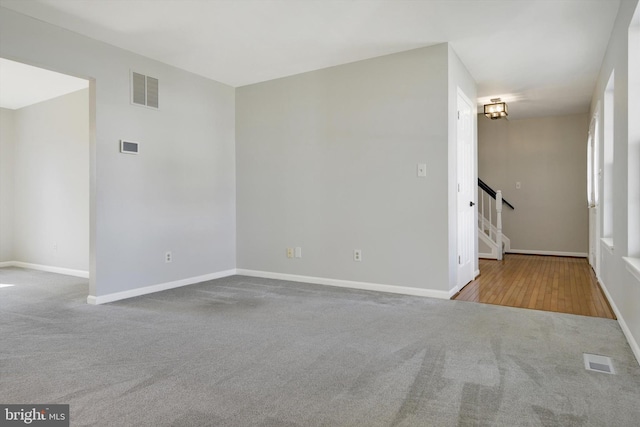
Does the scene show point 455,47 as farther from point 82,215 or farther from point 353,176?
point 82,215

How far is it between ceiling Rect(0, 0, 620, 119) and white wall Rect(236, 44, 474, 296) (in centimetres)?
29

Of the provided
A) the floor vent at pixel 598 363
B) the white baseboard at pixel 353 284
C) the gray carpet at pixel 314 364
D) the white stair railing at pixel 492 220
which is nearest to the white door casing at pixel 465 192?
the white baseboard at pixel 353 284

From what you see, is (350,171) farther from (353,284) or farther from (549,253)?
(549,253)

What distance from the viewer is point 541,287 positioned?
4.23 meters

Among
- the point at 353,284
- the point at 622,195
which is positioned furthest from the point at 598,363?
the point at 353,284

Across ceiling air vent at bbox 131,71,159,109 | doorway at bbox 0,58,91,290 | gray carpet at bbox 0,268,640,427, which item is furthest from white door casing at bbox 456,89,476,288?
doorway at bbox 0,58,91,290

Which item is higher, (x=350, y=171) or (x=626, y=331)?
(x=350, y=171)

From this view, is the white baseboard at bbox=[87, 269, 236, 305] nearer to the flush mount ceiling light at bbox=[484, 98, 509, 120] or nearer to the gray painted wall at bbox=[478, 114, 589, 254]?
the flush mount ceiling light at bbox=[484, 98, 509, 120]

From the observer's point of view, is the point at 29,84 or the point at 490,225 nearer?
the point at 29,84

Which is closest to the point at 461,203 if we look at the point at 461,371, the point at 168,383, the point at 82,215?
the point at 461,371

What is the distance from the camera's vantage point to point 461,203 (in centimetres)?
424

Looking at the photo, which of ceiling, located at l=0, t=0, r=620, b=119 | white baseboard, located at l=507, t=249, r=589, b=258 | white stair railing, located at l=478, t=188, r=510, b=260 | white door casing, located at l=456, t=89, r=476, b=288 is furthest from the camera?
Answer: white baseboard, located at l=507, t=249, r=589, b=258

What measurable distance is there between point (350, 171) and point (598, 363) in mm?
2716

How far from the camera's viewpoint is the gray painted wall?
6719 mm
